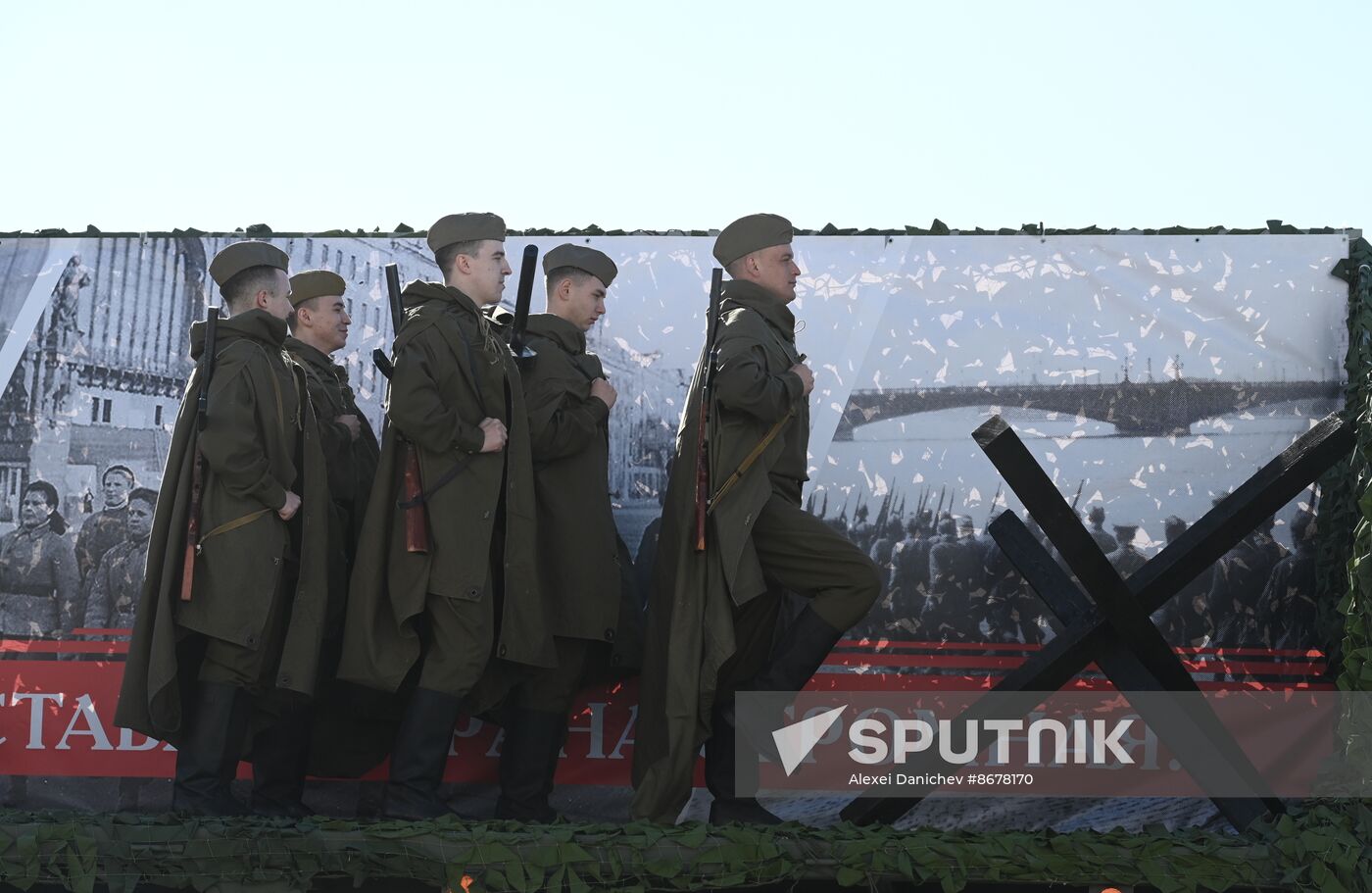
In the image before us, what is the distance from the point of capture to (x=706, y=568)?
4.71 m

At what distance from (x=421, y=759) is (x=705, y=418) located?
1248 mm

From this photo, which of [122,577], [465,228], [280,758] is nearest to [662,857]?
[280,758]

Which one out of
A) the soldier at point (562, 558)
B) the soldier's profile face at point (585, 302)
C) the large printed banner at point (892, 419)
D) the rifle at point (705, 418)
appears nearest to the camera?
the rifle at point (705, 418)

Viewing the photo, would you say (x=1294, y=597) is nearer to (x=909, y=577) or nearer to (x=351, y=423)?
(x=909, y=577)

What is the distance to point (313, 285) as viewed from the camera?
17.9 feet

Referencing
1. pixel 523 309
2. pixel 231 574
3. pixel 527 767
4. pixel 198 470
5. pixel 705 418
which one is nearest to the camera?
pixel 231 574

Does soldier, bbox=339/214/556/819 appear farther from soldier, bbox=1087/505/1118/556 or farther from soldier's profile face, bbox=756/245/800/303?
soldier, bbox=1087/505/1118/556

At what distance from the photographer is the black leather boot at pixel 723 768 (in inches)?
187

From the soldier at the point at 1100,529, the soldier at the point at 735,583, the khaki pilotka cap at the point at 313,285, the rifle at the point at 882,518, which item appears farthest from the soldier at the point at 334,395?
the soldier at the point at 1100,529

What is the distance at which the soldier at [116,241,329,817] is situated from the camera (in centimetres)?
456

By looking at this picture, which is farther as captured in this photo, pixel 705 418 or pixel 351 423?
pixel 351 423

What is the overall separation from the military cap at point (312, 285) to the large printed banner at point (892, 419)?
0.56 feet

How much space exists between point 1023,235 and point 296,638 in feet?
8.82

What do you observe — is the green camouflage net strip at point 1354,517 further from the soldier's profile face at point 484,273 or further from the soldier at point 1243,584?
the soldier's profile face at point 484,273
